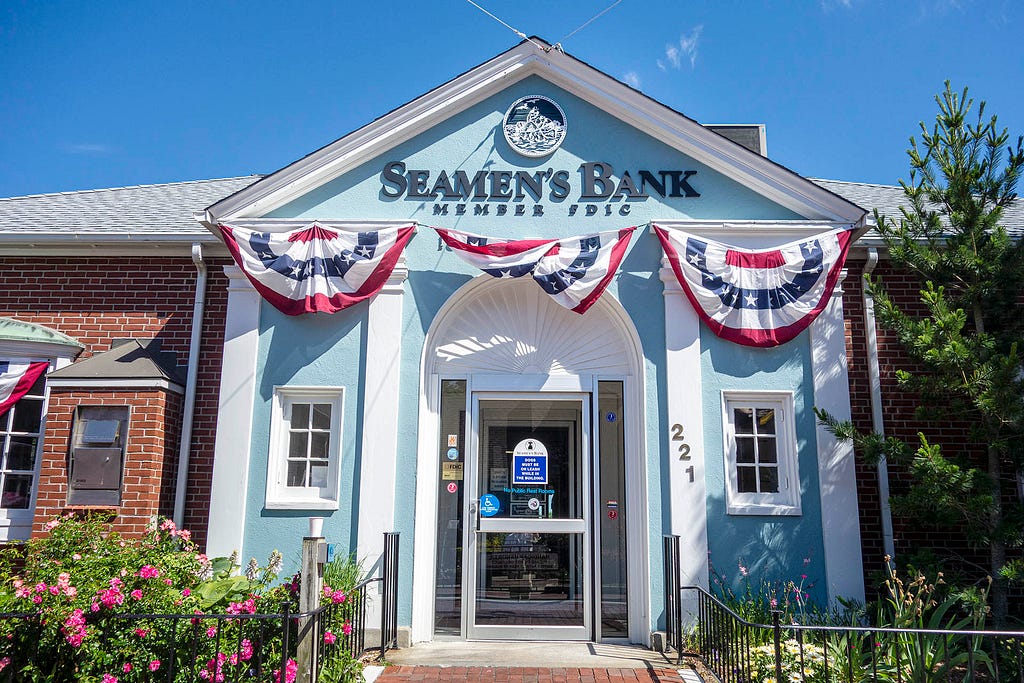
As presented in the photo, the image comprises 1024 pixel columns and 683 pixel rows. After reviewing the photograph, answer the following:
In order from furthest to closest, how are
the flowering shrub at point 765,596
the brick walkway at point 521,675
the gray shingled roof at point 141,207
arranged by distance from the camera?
the gray shingled roof at point 141,207
the flowering shrub at point 765,596
the brick walkway at point 521,675

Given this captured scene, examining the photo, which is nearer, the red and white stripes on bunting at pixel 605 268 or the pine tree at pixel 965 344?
the pine tree at pixel 965 344

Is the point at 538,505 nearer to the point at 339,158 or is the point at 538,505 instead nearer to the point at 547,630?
the point at 547,630

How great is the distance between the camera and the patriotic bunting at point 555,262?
7.75m

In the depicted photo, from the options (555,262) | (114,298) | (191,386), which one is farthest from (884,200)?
(114,298)

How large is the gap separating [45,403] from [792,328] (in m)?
7.95

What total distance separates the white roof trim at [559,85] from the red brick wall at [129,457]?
82.8 inches

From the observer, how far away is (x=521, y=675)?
249 inches

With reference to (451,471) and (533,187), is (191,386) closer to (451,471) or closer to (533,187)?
(451,471)

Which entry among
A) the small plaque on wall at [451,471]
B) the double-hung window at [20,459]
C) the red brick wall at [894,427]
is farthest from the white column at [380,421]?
the red brick wall at [894,427]

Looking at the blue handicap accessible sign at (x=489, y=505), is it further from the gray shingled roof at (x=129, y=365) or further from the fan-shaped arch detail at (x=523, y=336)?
the gray shingled roof at (x=129, y=365)

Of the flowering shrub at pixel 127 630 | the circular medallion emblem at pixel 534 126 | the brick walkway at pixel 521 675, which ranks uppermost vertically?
the circular medallion emblem at pixel 534 126

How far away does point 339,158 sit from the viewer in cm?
841

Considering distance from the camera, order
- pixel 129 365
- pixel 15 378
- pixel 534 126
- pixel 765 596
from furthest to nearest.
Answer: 1. pixel 534 126
2. pixel 15 378
3. pixel 129 365
4. pixel 765 596

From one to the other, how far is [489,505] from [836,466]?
3.51m
